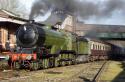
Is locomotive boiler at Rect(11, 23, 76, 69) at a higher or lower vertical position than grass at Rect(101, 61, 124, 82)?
higher

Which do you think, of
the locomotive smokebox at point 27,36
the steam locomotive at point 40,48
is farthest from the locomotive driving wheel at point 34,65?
the locomotive smokebox at point 27,36

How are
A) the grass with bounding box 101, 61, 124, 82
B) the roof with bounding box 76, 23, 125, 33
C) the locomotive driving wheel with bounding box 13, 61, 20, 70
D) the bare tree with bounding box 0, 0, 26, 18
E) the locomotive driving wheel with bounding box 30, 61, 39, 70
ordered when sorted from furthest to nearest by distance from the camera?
1. the roof with bounding box 76, 23, 125, 33
2. the bare tree with bounding box 0, 0, 26, 18
3. the locomotive driving wheel with bounding box 30, 61, 39, 70
4. the locomotive driving wheel with bounding box 13, 61, 20, 70
5. the grass with bounding box 101, 61, 124, 82

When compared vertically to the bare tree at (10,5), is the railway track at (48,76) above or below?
below

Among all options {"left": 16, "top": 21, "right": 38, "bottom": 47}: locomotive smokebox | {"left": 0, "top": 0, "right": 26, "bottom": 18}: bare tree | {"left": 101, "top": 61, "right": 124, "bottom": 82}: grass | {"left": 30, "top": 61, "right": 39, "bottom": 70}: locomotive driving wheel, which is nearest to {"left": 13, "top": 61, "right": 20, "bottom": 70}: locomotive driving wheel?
{"left": 30, "top": 61, "right": 39, "bottom": 70}: locomotive driving wheel

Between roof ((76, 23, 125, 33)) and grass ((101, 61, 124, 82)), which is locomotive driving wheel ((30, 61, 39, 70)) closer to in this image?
grass ((101, 61, 124, 82))

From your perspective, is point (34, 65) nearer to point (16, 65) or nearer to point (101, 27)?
point (16, 65)

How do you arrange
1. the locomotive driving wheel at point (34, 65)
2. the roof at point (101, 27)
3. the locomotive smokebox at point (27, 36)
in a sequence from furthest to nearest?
the roof at point (101, 27)
the locomotive smokebox at point (27, 36)
the locomotive driving wheel at point (34, 65)

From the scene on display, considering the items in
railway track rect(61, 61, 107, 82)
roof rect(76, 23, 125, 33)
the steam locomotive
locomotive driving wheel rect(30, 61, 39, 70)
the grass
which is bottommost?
the grass

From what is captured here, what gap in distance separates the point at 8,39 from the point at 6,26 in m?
1.24

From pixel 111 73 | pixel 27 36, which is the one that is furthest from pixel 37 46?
pixel 111 73

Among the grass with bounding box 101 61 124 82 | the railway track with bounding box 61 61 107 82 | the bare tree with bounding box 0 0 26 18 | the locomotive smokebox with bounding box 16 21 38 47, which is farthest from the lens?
the bare tree with bounding box 0 0 26 18

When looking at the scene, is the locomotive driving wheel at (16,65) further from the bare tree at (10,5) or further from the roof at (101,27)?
the roof at (101,27)

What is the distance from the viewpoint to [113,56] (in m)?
59.8

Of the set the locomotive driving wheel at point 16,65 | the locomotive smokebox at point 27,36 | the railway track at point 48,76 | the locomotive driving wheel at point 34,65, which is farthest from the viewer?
the locomotive smokebox at point 27,36
